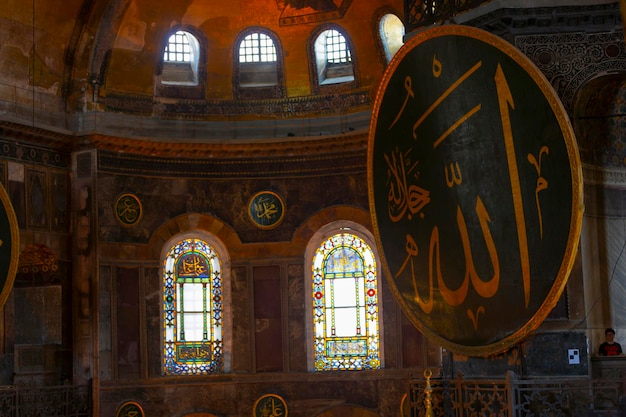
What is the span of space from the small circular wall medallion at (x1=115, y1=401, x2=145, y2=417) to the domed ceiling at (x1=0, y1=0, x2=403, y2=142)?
13.8ft

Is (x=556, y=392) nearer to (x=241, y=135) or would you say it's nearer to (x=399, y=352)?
(x=399, y=352)

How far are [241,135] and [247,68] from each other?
116cm

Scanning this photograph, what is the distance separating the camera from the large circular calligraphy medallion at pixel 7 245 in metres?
16.0

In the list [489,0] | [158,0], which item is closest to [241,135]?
[158,0]

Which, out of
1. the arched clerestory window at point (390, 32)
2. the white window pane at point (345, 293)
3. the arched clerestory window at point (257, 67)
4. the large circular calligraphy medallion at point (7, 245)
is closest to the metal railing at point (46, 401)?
the large circular calligraphy medallion at point (7, 245)

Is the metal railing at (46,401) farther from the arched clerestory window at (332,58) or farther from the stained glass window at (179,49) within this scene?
A: the arched clerestory window at (332,58)

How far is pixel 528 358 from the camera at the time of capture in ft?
39.5

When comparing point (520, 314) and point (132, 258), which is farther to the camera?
point (132, 258)

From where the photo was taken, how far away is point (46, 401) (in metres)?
16.8

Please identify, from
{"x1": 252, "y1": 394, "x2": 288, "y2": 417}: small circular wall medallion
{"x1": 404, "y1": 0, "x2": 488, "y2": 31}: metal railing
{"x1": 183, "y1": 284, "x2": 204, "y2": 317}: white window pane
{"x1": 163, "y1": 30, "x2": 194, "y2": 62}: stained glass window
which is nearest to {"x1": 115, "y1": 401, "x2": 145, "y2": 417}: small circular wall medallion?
{"x1": 252, "y1": 394, "x2": 288, "y2": 417}: small circular wall medallion

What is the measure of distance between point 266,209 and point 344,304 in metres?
2.02

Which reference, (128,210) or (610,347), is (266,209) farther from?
(610,347)

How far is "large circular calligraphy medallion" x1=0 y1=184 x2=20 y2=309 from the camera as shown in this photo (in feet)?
52.4

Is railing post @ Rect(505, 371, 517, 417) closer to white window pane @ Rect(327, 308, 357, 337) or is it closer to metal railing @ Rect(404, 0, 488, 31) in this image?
metal railing @ Rect(404, 0, 488, 31)
